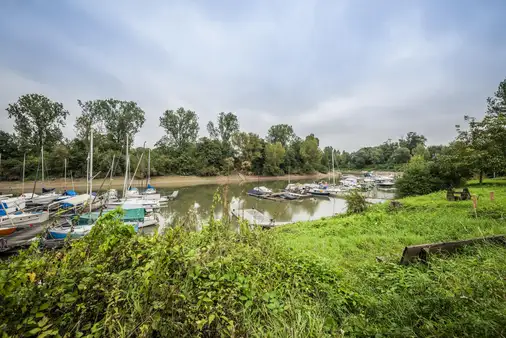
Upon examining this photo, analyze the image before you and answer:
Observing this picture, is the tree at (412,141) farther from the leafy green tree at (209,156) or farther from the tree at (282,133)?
the leafy green tree at (209,156)

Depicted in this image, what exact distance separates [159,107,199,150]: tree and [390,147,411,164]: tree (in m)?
59.5

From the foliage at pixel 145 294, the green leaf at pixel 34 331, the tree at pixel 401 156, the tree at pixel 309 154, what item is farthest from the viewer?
the tree at pixel 401 156

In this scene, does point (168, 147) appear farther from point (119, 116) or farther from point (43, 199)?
point (43, 199)

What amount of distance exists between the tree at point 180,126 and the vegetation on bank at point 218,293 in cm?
5400

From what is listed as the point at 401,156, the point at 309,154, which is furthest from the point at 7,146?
the point at 401,156

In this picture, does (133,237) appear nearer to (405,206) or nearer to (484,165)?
(405,206)

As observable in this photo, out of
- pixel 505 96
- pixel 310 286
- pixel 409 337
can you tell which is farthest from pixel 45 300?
pixel 505 96

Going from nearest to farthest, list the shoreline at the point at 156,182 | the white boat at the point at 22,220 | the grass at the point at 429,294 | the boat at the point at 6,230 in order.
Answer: the grass at the point at 429,294
the boat at the point at 6,230
the white boat at the point at 22,220
the shoreline at the point at 156,182

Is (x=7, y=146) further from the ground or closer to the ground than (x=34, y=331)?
further from the ground

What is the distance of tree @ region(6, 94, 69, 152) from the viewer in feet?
124

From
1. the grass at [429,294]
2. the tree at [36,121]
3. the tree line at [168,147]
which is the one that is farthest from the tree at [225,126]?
the grass at [429,294]

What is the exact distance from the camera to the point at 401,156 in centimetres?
6288

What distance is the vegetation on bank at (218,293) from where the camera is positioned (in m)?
1.35

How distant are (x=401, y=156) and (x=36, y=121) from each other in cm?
8822
